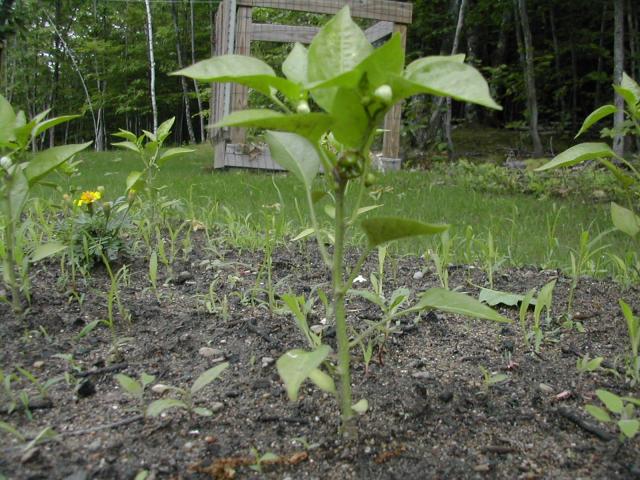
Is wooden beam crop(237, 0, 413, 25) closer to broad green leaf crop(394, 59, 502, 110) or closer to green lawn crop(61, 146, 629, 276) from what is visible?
green lawn crop(61, 146, 629, 276)

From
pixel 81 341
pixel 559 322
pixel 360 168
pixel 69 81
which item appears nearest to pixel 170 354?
pixel 81 341

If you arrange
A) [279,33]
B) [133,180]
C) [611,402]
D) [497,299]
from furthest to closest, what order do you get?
[279,33]
[133,180]
[497,299]
[611,402]

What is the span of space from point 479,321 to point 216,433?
84 centimetres

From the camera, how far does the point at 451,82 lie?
72cm

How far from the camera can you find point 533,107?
8.12 m

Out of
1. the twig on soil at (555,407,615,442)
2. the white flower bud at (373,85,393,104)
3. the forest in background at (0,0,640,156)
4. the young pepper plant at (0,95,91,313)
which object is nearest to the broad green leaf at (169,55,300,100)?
the white flower bud at (373,85,393,104)

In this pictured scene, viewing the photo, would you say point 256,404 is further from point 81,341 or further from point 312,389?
point 81,341

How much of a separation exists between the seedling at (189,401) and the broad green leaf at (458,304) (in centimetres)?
37

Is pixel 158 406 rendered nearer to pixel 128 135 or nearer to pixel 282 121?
pixel 282 121

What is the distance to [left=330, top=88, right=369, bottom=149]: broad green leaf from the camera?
0.78 meters

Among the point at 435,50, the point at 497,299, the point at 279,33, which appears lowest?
the point at 497,299

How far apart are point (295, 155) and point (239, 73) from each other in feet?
1.24

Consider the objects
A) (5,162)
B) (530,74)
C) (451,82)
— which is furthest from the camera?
(530,74)

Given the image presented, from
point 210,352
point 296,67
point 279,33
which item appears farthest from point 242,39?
point 296,67
